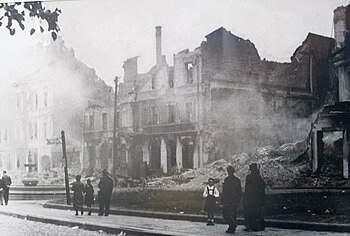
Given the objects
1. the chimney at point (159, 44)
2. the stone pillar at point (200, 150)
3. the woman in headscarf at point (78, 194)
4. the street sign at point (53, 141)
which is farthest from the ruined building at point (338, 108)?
the street sign at point (53, 141)

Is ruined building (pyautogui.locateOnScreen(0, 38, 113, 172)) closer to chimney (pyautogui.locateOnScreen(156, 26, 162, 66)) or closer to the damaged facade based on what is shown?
the damaged facade

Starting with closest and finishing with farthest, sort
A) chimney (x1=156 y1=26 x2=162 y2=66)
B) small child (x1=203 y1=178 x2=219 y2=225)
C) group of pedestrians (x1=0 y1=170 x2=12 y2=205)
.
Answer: small child (x1=203 y1=178 x2=219 y2=225) → chimney (x1=156 y1=26 x2=162 y2=66) → group of pedestrians (x1=0 y1=170 x2=12 y2=205)

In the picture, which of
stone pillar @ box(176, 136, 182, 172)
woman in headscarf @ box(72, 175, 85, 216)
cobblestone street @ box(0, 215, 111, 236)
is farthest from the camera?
woman in headscarf @ box(72, 175, 85, 216)

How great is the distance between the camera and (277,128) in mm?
4840

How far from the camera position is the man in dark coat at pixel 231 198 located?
15.6 feet

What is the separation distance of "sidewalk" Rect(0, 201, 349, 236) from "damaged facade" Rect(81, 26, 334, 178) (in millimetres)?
418

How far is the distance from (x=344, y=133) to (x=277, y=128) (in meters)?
0.49

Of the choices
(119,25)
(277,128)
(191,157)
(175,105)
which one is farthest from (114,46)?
(277,128)

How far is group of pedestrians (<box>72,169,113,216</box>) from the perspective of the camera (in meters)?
5.69

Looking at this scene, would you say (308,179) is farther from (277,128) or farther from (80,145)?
(80,145)

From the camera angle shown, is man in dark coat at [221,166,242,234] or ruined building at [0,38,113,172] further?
ruined building at [0,38,113,172]

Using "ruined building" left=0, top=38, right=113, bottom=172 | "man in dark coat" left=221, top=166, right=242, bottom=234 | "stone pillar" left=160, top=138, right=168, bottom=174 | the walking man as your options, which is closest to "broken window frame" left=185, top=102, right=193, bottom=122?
"stone pillar" left=160, top=138, right=168, bottom=174

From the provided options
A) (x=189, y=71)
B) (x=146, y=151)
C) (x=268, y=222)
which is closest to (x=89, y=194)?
(x=146, y=151)

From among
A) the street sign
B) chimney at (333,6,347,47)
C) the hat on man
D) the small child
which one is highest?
chimney at (333,6,347,47)
